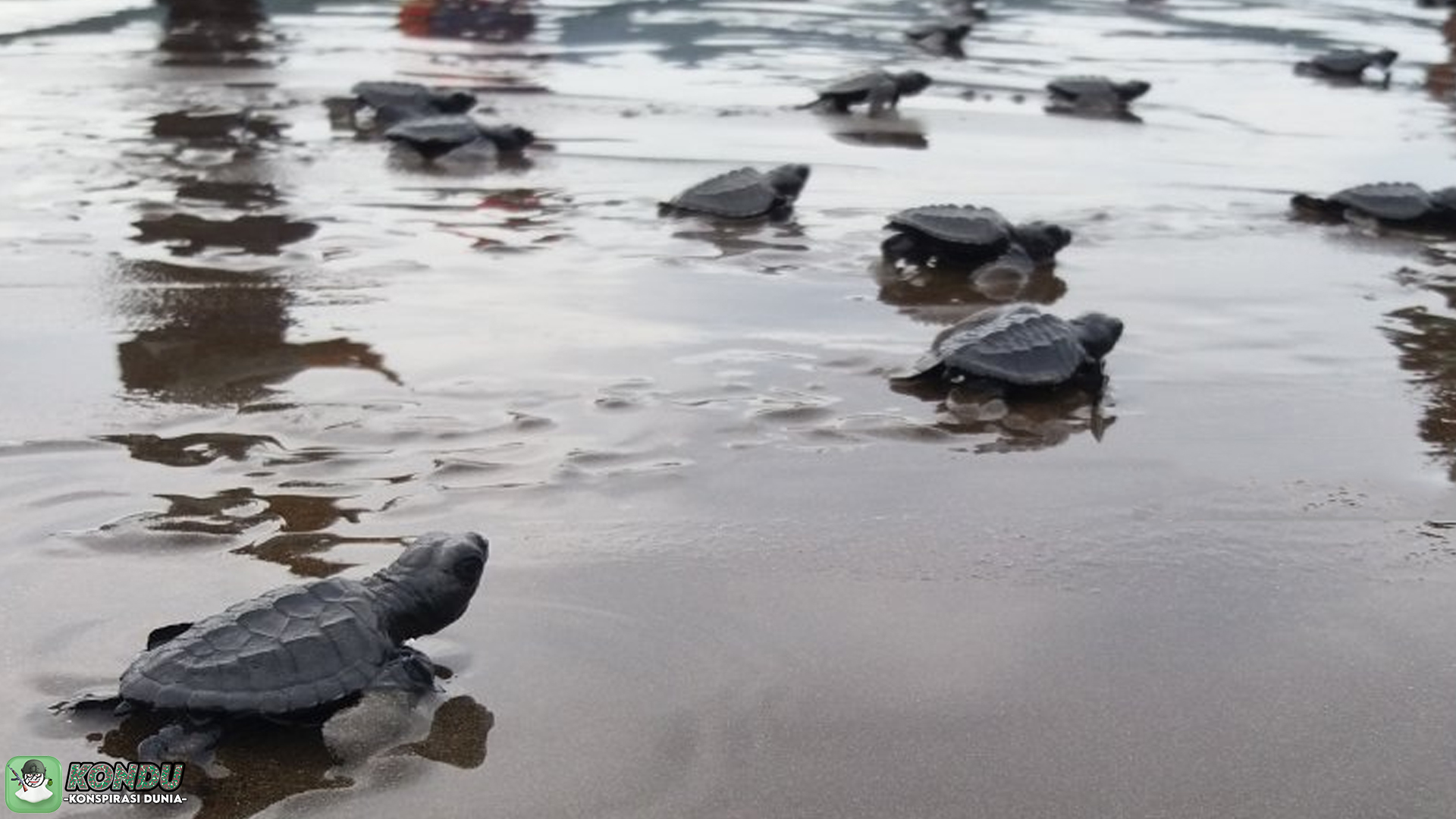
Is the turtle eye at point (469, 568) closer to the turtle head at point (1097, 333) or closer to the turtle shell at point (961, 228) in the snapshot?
the turtle head at point (1097, 333)

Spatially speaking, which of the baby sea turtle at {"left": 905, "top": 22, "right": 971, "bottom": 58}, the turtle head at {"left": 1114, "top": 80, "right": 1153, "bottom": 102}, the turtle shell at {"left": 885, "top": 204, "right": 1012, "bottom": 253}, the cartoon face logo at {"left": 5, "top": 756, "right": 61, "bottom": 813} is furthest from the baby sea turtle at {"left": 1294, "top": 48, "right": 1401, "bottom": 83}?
the cartoon face logo at {"left": 5, "top": 756, "right": 61, "bottom": 813}

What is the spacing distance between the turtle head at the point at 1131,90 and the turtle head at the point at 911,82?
46.1 inches

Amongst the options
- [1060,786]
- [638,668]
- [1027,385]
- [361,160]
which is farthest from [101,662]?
[361,160]

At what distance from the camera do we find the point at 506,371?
4.13m

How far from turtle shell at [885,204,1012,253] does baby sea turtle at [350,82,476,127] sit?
340 centimetres

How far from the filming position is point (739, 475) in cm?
352

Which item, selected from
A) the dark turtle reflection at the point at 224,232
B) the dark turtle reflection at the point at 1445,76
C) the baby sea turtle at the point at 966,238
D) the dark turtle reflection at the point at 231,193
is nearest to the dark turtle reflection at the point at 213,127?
the dark turtle reflection at the point at 231,193

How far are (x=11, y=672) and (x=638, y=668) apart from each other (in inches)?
39.1

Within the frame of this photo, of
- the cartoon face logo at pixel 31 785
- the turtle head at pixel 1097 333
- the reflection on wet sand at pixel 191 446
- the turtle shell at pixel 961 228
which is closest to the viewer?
the cartoon face logo at pixel 31 785

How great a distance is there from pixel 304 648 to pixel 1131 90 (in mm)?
8191

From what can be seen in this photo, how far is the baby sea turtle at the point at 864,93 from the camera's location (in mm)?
8969

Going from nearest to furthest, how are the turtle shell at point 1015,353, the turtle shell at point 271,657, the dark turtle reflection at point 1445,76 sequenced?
the turtle shell at point 271,657 < the turtle shell at point 1015,353 < the dark turtle reflection at point 1445,76

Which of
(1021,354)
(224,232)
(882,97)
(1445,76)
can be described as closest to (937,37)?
(882,97)

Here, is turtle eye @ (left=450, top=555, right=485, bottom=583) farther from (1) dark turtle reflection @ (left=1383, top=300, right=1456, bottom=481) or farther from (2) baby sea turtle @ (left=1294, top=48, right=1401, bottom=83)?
(2) baby sea turtle @ (left=1294, top=48, right=1401, bottom=83)
